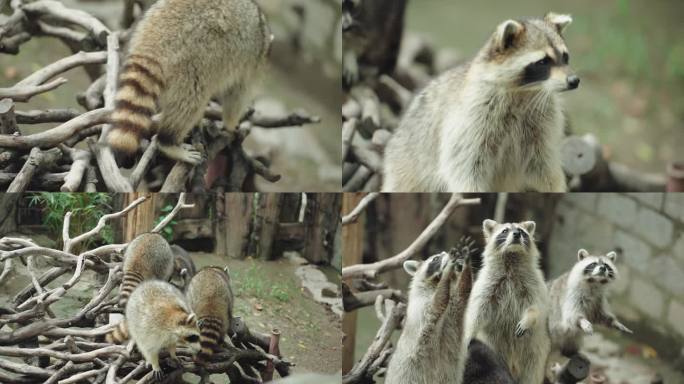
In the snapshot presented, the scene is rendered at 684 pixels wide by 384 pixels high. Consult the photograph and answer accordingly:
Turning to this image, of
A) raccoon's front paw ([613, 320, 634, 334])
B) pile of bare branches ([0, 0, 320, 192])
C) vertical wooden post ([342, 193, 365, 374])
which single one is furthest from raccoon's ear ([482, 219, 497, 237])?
pile of bare branches ([0, 0, 320, 192])

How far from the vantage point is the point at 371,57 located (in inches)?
138

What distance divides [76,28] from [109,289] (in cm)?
97

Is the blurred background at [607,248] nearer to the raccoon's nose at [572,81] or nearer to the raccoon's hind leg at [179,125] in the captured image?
the raccoon's nose at [572,81]

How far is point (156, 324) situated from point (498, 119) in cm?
140

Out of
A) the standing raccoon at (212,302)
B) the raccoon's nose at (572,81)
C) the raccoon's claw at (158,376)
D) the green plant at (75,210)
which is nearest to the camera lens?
the raccoon's nose at (572,81)

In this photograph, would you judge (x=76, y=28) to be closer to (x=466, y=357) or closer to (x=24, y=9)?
(x=24, y=9)

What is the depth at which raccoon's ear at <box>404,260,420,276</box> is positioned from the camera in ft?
10.9

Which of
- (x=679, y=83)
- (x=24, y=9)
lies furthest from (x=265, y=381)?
(x=679, y=83)

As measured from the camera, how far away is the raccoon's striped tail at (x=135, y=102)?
2.87 m

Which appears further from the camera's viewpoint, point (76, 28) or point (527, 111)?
point (76, 28)

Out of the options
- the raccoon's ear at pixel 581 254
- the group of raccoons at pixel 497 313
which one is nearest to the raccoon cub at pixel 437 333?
the group of raccoons at pixel 497 313

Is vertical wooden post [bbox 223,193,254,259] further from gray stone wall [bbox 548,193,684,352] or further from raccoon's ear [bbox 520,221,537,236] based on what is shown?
gray stone wall [bbox 548,193,684,352]

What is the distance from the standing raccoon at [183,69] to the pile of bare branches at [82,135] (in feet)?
0.25

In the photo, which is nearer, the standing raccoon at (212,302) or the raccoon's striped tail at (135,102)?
the raccoon's striped tail at (135,102)
